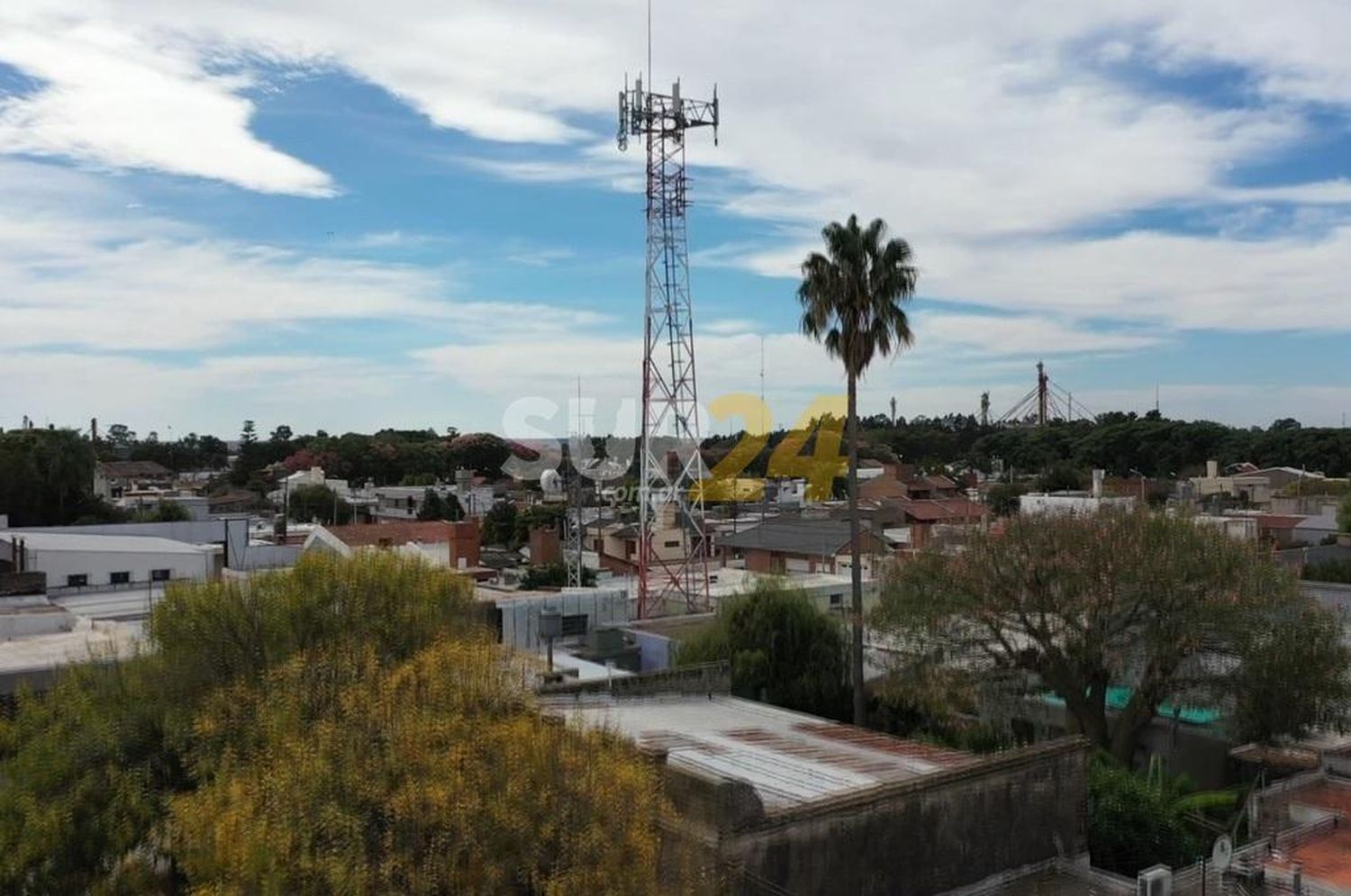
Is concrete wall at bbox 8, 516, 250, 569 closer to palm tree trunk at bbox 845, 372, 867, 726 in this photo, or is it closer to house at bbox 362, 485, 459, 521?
palm tree trunk at bbox 845, 372, 867, 726

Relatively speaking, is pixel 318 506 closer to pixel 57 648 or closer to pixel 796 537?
pixel 796 537

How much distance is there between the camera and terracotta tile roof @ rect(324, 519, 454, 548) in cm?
4784

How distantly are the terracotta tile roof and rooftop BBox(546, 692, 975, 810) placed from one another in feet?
99.0

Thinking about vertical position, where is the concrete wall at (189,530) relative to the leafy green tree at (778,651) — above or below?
above

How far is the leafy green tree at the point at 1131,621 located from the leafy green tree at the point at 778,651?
2928mm

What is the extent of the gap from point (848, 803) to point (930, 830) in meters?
1.46

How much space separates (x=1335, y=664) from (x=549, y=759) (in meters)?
15.6

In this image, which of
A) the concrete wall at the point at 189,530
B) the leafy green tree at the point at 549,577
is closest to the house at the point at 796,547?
the leafy green tree at the point at 549,577

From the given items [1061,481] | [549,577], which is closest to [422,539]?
[549,577]

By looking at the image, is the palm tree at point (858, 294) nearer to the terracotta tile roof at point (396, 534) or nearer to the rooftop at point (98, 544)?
A: the rooftop at point (98, 544)

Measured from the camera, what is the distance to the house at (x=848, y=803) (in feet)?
34.4

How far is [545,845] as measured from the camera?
8.06m

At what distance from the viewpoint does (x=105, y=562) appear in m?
31.3

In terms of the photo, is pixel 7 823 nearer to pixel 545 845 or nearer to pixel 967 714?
pixel 545 845
